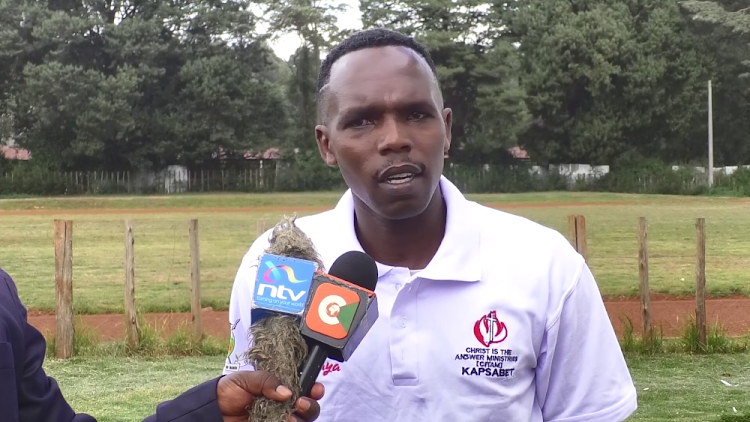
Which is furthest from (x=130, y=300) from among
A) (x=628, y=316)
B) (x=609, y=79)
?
(x=609, y=79)

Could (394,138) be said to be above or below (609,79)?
below

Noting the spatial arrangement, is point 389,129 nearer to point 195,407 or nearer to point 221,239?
point 195,407

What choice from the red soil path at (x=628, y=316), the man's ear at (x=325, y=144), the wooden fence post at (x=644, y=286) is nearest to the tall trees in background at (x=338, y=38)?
the red soil path at (x=628, y=316)

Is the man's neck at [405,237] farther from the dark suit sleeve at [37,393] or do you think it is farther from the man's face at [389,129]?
the dark suit sleeve at [37,393]

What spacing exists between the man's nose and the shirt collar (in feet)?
0.67

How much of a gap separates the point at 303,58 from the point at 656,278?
41.2 ft

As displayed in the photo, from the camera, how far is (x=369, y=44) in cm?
172

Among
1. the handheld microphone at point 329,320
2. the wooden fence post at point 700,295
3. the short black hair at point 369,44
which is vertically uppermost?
the short black hair at point 369,44

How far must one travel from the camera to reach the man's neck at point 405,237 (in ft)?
5.61

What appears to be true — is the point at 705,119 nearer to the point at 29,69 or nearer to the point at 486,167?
the point at 486,167

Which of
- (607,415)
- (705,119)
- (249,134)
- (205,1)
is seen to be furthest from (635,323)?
(205,1)

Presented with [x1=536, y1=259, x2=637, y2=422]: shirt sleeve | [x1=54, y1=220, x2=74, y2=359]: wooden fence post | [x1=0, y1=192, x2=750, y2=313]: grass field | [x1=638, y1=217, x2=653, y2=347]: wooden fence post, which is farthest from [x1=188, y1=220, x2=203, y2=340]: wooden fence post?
[x1=536, y1=259, x2=637, y2=422]: shirt sleeve

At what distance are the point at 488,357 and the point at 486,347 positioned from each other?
18mm

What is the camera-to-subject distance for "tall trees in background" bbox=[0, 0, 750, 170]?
1839cm
